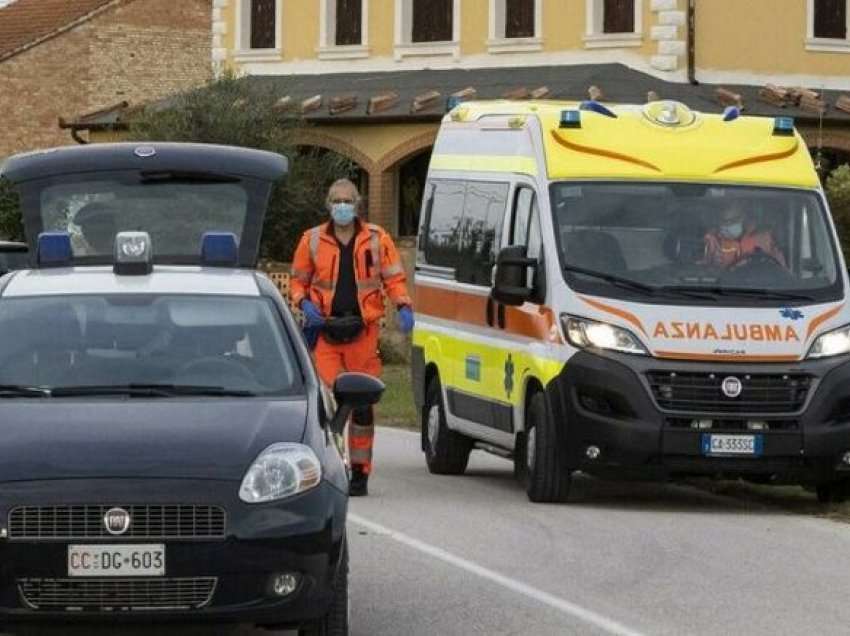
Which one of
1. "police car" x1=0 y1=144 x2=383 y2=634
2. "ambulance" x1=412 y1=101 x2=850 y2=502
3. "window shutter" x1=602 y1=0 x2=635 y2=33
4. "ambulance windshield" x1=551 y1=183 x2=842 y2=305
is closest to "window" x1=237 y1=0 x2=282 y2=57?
"window shutter" x1=602 y1=0 x2=635 y2=33

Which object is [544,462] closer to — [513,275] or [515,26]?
[513,275]

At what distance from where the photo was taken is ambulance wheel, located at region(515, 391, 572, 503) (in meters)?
17.0

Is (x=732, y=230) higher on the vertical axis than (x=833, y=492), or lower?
higher

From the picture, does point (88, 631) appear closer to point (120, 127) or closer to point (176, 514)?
point (176, 514)

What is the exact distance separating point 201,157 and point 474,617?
6847 millimetres

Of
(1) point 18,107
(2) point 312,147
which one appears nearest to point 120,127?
(2) point 312,147

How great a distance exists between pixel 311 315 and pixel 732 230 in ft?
9.19

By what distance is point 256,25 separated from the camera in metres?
50.5

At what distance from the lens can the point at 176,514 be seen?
32.7ft

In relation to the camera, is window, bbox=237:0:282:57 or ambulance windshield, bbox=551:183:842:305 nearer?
ambulance windshield, bbox=551:183:842:305

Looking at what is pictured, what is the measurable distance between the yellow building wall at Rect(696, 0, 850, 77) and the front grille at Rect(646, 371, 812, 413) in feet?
92.3

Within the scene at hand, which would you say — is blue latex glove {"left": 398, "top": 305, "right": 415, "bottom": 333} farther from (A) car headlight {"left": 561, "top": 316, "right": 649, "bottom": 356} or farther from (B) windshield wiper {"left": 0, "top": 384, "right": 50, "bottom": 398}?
(B) windshield wiper {"left": 0, "top": 384, "right": 50, "bottom": 398}

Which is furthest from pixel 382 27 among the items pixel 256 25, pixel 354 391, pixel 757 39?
pixel 354 391

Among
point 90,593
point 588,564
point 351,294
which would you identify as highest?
point 351,294
